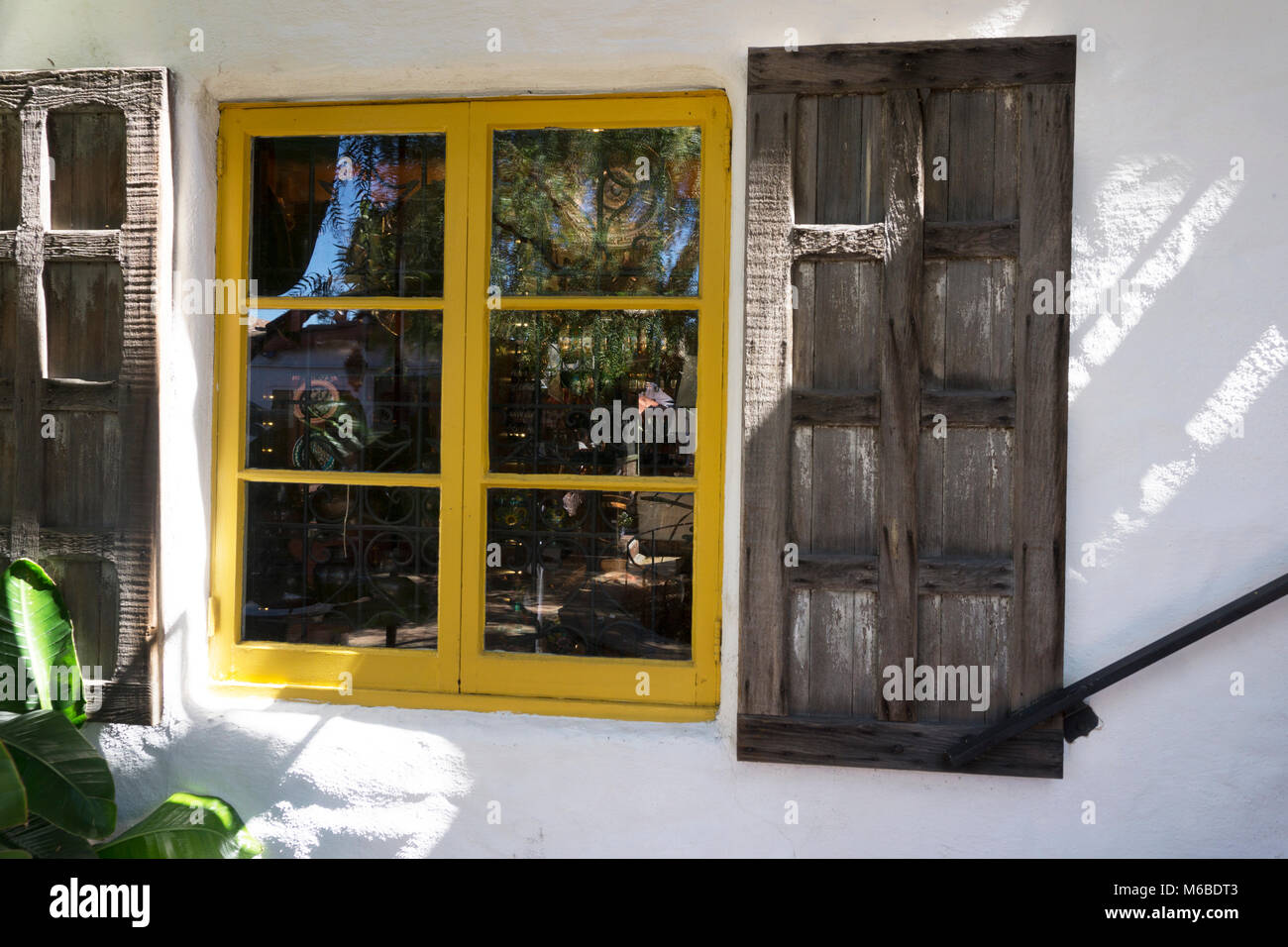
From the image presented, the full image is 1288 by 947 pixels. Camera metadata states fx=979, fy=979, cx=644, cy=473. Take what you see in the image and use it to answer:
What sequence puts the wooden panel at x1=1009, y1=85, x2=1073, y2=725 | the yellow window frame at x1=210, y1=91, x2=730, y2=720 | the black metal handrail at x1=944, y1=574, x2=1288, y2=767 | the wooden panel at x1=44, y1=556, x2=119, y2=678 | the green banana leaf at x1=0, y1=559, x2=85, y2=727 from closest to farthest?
the black metal handrail at x1=944, y1=574, x2=1288, y2=767, the wooden panel at x1=1009, y1=85, x2=1073, y2=725, the green banana leaf at x1=0, y1=559, x2=85, y2=727, the yellow window frame at x1=210, y1=91, x2=730, y2=720, the wooden panel at x1=44, y1=556, x2=119, y2=678

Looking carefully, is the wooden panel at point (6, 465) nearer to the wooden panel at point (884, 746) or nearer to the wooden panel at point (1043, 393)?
the wooden panel at point (884, 746)

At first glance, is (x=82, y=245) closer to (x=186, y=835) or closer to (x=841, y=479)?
(x=186, y=835)

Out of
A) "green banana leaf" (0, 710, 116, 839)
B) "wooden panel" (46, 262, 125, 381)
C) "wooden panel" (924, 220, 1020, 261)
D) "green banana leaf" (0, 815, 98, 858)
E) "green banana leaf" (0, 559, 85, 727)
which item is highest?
"wooden panel" (924, 220, 1020, 261)

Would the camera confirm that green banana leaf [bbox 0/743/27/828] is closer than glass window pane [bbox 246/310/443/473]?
Yes

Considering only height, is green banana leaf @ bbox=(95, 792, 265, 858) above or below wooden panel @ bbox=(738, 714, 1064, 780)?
below

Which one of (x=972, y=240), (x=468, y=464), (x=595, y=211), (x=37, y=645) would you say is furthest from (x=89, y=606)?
(x=972, y=240)

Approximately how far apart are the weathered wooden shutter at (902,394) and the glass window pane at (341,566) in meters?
1.04

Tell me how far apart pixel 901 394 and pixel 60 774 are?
250cm

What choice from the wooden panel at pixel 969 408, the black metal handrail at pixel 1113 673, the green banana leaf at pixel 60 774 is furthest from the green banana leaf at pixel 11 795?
the wooden panel at pixel 969 408

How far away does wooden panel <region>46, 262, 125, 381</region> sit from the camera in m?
3.03

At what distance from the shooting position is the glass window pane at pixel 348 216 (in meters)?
3.07

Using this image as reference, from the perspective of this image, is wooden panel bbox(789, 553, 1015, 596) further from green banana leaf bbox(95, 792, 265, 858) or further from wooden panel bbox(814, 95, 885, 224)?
green banana leaf bbox(95, 792, 265, 858)

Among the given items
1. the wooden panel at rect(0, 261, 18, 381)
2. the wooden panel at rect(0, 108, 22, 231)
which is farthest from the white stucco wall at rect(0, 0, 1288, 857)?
the wooden panel at rect(0, 261, 18, 381)

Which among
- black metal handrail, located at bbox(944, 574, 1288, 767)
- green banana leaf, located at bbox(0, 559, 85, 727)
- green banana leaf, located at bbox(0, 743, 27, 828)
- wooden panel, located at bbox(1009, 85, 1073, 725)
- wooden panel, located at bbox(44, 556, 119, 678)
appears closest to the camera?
green banana leaf, located at bbox(0, 743, 27, 828)
